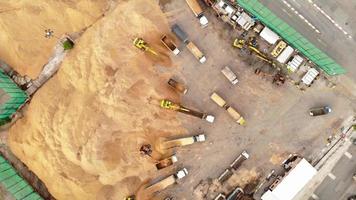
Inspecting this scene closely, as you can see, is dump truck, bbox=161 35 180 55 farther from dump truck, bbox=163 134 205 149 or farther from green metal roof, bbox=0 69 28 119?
green metal roof, bbox=0 69 28 119

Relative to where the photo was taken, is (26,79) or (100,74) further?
(26,79)

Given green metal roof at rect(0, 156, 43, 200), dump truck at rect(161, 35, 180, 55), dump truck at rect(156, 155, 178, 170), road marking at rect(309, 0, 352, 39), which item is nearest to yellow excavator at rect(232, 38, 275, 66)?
dump truck at rect(161, 35, 180, 55)

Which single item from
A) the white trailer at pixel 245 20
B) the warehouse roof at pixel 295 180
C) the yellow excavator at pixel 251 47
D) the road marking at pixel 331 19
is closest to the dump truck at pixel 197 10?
the white trailer at pixel 245 20

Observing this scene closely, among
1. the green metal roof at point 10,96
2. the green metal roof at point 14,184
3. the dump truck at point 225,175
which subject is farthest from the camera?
the green metal roof at point 14,184

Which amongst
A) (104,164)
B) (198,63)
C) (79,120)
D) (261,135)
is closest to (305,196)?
(261,135)

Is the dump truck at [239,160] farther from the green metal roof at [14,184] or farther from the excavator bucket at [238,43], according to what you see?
the green metal roof at [14,184]

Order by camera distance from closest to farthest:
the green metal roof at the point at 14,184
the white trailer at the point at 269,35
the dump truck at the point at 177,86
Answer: the white trailer at the point at 269,35
the dump truck at the point at 177,86
the green metal roof at the point at 14,184

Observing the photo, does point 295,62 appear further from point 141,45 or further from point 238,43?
point 141,45

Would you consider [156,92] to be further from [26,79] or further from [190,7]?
[26,79]
